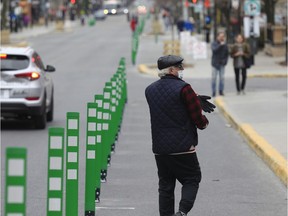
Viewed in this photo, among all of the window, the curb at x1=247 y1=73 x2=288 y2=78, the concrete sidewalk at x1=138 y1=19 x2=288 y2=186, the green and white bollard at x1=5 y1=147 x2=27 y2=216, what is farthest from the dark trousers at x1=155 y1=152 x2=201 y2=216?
the curb at x1=247 y1=73 x2=288 y2=78

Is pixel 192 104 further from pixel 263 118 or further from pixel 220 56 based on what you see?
pixel 220 56

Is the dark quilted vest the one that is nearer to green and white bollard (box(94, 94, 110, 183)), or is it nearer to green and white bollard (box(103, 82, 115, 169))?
green and white bollard (box(94, 94, 110, 183))

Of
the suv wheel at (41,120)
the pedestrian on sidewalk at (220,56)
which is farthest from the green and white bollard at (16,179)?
the pedestrian on sidewalk at (220,56)

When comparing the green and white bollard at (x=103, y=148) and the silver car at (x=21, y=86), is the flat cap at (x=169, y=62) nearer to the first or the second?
the green and white bollard at (x=103, y=148)

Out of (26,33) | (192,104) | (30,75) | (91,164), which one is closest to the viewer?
(192,104)

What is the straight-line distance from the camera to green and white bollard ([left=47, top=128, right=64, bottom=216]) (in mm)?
8797

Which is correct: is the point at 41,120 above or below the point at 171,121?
below

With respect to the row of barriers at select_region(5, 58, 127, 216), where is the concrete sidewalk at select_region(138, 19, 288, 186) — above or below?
below

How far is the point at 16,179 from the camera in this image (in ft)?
21.9

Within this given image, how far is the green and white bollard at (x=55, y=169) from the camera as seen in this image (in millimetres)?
8797

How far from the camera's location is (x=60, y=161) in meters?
8.88

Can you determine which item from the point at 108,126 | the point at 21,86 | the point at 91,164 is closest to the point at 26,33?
the point at 21,86

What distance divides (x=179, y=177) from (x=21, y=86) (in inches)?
441

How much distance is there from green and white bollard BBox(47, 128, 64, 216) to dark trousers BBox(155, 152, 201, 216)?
4.69ft
